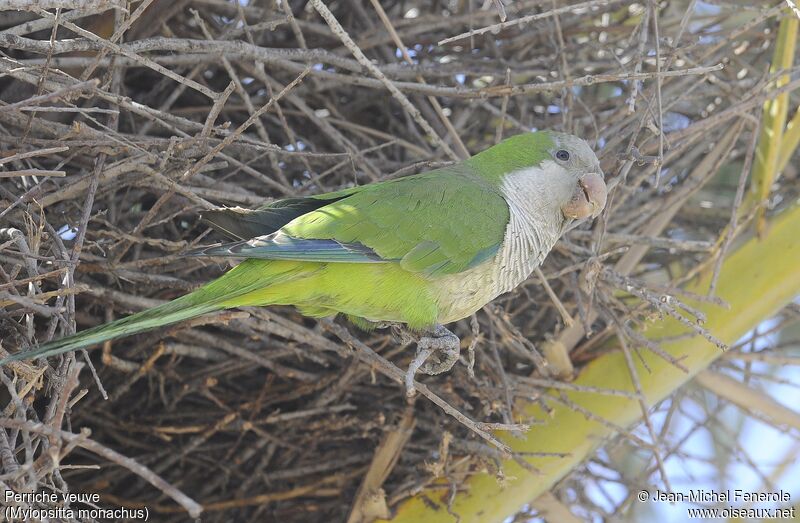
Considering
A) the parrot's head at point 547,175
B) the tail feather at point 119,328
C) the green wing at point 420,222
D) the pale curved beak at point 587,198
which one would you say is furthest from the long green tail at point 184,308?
the pale curved beak at point 587,198

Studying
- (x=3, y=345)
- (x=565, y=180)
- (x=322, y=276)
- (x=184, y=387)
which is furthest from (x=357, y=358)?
(x=3, y=345)

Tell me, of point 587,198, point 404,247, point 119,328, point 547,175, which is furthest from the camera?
A: point 547,175

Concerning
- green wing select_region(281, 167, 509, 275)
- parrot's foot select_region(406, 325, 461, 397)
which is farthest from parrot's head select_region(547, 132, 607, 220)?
parrot's foot select_region(406, 325, 461, 397)

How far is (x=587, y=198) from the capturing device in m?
2.81

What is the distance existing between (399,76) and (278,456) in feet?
5.12

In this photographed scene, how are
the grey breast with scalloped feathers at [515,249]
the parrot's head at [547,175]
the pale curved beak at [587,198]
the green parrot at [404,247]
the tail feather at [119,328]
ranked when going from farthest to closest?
the parrot's head at [547,175], the pale curved beak at [587,198], the grey breast with scalloped feathers at [515,249], the green parrot at [404,247], the tail feather at [119,328]

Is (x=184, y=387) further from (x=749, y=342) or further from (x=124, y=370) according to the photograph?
(x=749, y=342)

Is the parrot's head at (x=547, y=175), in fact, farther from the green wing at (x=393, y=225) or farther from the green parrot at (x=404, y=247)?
the green wing at (x=393, y=225)

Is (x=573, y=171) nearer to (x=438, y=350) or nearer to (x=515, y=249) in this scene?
(x=515, y=249)

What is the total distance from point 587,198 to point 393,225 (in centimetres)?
65

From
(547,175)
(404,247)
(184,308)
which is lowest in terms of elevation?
(184,308)

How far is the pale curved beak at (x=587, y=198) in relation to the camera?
2773 mm

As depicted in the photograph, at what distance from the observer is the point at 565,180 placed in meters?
2.90

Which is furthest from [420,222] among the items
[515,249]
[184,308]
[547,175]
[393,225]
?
[184,308]
